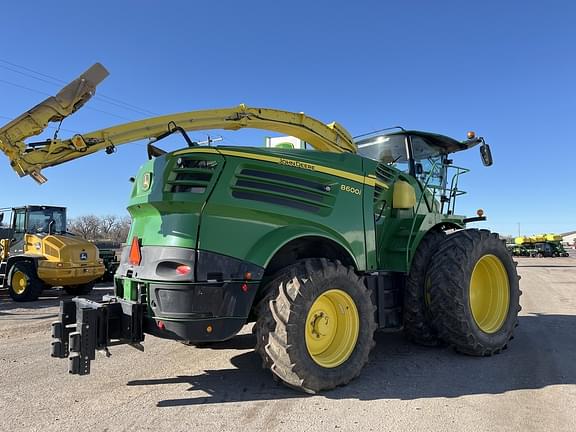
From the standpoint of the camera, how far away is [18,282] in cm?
1284

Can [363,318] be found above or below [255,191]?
below

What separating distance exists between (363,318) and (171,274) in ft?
6.30

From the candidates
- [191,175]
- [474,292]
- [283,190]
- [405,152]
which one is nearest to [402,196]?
[405,152]

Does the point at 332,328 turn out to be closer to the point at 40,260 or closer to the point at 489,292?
the point at 489,292

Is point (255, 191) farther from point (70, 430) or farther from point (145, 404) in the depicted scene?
point (70, 430)

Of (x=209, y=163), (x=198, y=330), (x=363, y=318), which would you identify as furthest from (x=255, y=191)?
(x=363, y=318)

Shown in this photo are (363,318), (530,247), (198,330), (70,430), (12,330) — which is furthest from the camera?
(530,247)

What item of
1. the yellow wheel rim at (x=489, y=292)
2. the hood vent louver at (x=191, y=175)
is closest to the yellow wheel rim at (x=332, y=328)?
the hood vent louver at (x=191, y=175)

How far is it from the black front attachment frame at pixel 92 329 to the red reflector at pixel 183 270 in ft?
1.78

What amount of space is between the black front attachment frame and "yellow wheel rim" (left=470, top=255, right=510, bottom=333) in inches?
168

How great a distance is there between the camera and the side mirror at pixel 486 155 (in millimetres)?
6910

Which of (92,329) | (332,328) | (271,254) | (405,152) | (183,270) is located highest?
(405,152)

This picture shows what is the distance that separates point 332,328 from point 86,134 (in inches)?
128

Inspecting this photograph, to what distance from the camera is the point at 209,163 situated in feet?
14.4
